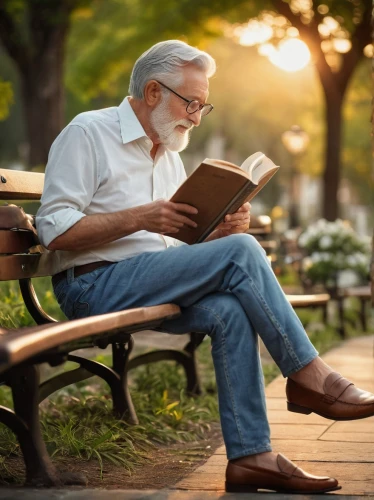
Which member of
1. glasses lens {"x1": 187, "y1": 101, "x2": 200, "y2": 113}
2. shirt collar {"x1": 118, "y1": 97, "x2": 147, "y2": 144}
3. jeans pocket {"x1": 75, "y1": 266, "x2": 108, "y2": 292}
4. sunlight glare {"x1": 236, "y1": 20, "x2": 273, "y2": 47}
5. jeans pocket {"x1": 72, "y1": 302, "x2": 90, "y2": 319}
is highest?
sunlight glare {"x1": 236, "y1": 20, "x2": 273, "y2": 47}

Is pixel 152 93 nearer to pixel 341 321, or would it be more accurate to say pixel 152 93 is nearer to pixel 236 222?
pixel 236 222

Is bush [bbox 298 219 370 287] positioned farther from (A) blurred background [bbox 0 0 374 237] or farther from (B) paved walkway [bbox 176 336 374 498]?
(B) paved walkway [bbox 176 336 374 498]

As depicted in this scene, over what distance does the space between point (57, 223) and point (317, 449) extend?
1.44 metres

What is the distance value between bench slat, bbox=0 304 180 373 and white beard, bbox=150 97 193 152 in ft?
2.73

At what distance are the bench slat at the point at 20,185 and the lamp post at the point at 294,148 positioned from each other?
21.7 metres

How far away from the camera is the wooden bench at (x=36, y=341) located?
298 centimetres

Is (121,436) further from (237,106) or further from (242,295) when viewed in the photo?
(237,106)

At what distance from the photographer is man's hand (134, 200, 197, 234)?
149 inches

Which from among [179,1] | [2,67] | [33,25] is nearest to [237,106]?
[2,67]

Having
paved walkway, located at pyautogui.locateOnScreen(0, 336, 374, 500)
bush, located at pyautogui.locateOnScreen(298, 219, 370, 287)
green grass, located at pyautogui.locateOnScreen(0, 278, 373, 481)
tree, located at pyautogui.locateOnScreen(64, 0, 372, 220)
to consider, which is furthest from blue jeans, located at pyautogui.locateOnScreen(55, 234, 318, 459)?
tree, located at pyautogui.locateOnScreen(64, 0, 372, 220)

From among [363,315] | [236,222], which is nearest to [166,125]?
[236,222]

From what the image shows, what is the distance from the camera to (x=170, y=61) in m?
4.15

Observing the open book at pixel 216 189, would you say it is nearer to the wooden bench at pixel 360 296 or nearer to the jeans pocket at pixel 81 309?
the jeans pocket at pixel 81 309

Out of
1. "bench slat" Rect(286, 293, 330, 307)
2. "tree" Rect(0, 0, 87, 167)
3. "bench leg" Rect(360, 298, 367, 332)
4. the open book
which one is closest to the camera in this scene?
the open book
